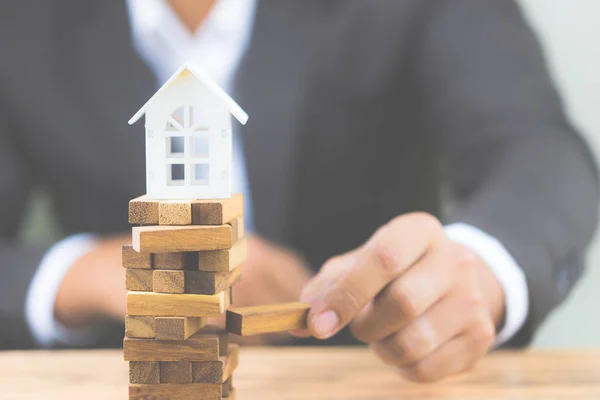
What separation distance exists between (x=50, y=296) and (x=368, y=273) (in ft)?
3.02

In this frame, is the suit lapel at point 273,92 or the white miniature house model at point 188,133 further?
the suit lapel at point 273,92

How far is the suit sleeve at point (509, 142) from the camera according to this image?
1299 mm

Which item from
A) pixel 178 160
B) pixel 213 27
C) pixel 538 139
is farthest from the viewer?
pixel 213 27

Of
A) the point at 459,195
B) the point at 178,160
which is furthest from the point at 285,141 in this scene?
the point at 178,160

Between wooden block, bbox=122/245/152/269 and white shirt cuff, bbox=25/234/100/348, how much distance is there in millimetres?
771

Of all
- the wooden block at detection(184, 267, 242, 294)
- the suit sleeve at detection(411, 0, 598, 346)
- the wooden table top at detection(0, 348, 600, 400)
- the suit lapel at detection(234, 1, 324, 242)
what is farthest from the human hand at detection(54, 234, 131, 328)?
the suit sleeve at detection(411, 0, 598, 346)

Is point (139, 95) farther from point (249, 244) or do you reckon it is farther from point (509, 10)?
point (509, 10)

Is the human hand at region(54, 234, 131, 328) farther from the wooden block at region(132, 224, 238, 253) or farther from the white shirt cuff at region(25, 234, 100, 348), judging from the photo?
the wooden block at region(132, 224, 238, 253)

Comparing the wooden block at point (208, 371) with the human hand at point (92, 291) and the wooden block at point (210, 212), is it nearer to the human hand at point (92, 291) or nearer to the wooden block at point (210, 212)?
the wooden block at point (210, 212)

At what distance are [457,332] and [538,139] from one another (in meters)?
0.76

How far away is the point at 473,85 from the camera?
69.7 inches

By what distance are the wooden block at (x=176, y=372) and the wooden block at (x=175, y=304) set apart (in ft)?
0.26

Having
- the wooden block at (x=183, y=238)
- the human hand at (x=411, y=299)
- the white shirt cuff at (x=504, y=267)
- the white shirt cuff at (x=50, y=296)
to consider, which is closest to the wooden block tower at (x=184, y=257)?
the wooden block at (x=183, y=238)

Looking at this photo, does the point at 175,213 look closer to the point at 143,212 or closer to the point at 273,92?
the point at 143,212
